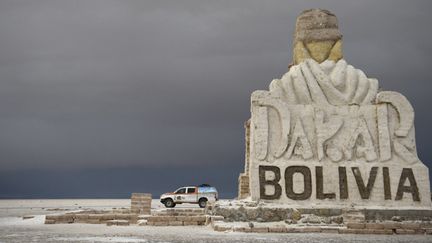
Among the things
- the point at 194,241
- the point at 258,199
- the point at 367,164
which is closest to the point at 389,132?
the point at 367,164

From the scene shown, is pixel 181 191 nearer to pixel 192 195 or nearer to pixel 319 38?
pixel 192 195

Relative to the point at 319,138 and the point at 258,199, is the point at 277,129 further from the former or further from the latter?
the point at 258,199

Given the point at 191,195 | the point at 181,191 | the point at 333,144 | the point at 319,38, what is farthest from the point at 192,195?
the point at 319,38

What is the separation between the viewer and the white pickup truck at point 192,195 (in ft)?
87.1

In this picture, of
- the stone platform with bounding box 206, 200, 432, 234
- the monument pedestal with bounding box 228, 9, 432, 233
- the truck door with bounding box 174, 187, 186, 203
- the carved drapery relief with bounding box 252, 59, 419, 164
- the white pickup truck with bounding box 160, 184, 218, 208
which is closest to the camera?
the stone platform with bounding box 206, 200, 432, 234

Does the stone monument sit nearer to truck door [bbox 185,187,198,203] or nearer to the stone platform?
the stone platform

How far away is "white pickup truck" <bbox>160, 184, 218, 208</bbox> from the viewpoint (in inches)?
1046

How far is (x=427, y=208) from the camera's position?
49.5ft

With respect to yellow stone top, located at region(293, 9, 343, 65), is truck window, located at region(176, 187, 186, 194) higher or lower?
lower

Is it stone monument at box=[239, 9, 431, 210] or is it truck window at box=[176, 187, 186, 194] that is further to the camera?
truck window at box=[176, 187, 186, 194]

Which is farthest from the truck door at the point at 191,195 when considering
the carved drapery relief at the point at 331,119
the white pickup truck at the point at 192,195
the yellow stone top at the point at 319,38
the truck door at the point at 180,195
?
the yellow stone top at the point at 319,38

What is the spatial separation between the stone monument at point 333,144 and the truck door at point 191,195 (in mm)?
11101

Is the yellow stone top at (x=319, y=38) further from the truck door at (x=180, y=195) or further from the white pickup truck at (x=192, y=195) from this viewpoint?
the truck door at (x=180, y=195)

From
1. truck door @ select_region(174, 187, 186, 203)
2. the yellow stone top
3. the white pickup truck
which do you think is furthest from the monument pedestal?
truck door @ select_region(174, 187, 186, 203)
